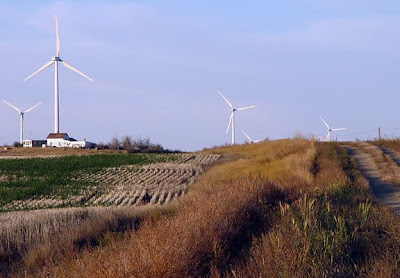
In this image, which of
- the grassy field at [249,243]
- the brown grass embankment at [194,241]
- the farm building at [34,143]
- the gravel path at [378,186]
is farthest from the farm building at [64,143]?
the brown grass embankment at [194,241]

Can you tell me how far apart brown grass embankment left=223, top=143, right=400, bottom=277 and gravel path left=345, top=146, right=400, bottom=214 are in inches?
128

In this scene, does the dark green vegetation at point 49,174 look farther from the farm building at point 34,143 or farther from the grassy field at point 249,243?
the farm building at point 34,143

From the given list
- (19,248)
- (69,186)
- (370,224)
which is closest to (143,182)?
(69,186)

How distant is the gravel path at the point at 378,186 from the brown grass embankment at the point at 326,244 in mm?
3251

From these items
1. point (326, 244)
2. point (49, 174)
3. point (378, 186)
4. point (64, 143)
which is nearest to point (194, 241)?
point (326, 244)

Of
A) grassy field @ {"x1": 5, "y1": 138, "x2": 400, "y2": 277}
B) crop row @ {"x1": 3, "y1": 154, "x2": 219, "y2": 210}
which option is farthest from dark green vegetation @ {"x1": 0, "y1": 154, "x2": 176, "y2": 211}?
grassy field @ {"x1": 5, "y1": 138, "x2": 400, "y2": 277}

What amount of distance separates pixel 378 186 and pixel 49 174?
29.1m

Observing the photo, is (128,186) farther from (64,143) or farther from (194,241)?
(64,143)

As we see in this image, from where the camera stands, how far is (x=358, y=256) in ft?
37.8

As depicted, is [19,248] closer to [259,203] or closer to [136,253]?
[259,203]

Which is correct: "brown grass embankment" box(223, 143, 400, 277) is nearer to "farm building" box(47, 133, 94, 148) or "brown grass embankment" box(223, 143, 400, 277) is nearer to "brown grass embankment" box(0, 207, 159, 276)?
"brown grass embankment" box(0, 207, 159, 276)

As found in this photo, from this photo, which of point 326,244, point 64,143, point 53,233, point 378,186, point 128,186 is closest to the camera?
point 326,244

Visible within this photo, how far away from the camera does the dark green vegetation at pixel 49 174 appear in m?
36.8

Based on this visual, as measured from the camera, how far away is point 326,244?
441 inches
